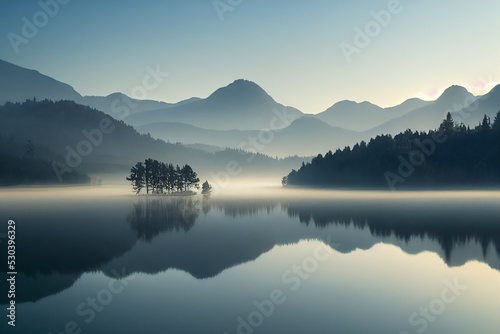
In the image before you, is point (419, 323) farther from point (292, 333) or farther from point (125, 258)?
point (125, 258)

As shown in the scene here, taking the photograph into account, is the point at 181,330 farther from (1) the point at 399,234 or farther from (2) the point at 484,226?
(2) the point at 484,226

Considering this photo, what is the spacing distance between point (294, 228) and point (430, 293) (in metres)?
43.1

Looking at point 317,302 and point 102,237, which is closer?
point 317,302

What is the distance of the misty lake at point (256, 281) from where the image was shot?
90.1ft

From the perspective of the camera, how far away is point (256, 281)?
38.2 m

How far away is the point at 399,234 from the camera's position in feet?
222

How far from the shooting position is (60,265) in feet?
142

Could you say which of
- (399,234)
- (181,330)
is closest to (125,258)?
(181,330)

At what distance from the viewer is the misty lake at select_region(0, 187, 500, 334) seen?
2747 cm

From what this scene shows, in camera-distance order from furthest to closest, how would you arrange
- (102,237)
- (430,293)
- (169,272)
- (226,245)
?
(102,237)
(226,245)
(169,272)
(430,293)

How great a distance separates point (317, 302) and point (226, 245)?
27369 millimetres

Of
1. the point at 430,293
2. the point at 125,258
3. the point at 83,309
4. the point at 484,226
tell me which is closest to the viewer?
the point at 83,309

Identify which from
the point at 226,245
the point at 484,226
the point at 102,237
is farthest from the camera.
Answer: the point at 484,226

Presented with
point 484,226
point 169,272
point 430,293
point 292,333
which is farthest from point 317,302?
point 484,226
